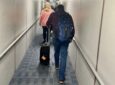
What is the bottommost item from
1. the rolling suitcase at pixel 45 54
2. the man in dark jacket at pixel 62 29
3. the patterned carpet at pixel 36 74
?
the patterned carpet at pixel 36 74

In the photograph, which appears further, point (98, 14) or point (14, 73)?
point (14, 73)

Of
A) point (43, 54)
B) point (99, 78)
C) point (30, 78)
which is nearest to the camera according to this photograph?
point (99, 78)

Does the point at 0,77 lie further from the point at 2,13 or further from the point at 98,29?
the point at 98,29

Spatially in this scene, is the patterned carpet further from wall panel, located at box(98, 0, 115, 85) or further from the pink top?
wall panel, located at box(98, 0, 115, 85)

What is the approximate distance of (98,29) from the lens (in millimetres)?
2777

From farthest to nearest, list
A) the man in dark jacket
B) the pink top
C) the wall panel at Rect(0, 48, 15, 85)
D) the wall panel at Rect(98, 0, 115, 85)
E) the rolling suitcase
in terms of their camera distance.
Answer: the pink top, the rolling suitcase, the man in dark jacket, the wall panel at Rect(0, 48, 15, 85), the wall panel at Rect(98, 0, 115, 85)

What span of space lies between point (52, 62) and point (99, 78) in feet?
10.5

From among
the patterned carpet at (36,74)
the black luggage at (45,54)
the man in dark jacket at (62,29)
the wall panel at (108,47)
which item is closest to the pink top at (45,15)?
the patterned carpet at (36,74)

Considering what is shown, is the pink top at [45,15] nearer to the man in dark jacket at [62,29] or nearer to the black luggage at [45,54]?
the black luggage at [45,54]

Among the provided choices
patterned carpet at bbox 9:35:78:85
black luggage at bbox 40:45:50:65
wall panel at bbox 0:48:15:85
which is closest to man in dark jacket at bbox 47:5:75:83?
patterned carpet at bbox 9:35:78:85

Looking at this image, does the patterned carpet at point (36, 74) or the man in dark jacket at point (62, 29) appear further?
the patterned carpet at point (36, 74)

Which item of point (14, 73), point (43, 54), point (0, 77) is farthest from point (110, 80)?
point (43, 54)

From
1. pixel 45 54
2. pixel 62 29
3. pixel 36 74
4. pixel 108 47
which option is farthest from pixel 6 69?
pixel 108 47

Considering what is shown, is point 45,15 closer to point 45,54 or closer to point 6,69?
point 45,54
